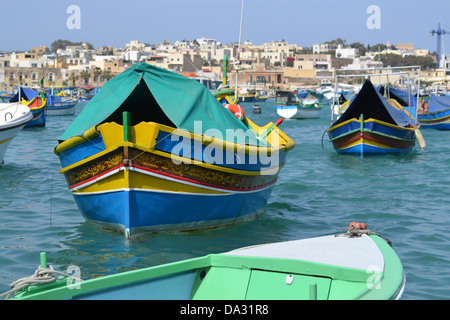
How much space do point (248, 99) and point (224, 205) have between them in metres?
81.2

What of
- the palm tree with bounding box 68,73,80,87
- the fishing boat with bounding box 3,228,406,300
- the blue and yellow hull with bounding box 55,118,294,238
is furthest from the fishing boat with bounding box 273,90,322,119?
the palm tree with bounding box 68,73,80,87

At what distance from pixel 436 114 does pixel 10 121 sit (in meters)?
27.0

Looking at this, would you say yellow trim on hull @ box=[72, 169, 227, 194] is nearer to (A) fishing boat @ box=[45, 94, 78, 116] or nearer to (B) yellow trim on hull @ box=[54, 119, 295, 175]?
(B) yellow trim on hull @ box=[54, 119, 295, 175]

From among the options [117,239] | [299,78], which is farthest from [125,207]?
[299,78]

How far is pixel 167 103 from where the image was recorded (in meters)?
9.61

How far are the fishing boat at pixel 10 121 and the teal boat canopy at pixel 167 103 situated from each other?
23.1 ft

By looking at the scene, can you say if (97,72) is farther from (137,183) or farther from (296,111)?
(137,183)

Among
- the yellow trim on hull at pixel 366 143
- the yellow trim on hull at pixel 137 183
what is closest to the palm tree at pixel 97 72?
the yellow trim on hull at pixel 366 143

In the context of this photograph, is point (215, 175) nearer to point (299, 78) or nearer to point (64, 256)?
point (64, 256)

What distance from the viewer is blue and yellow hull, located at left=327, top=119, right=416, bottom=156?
21.0 metres

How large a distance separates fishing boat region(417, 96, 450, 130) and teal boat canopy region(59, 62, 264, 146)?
94.4 feet

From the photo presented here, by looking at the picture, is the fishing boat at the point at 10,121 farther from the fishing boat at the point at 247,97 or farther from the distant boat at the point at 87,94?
the fishing boat at the point at 247,97

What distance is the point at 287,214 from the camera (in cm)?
1213

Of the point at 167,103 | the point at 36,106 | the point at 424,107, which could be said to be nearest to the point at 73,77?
the point at 36,106
